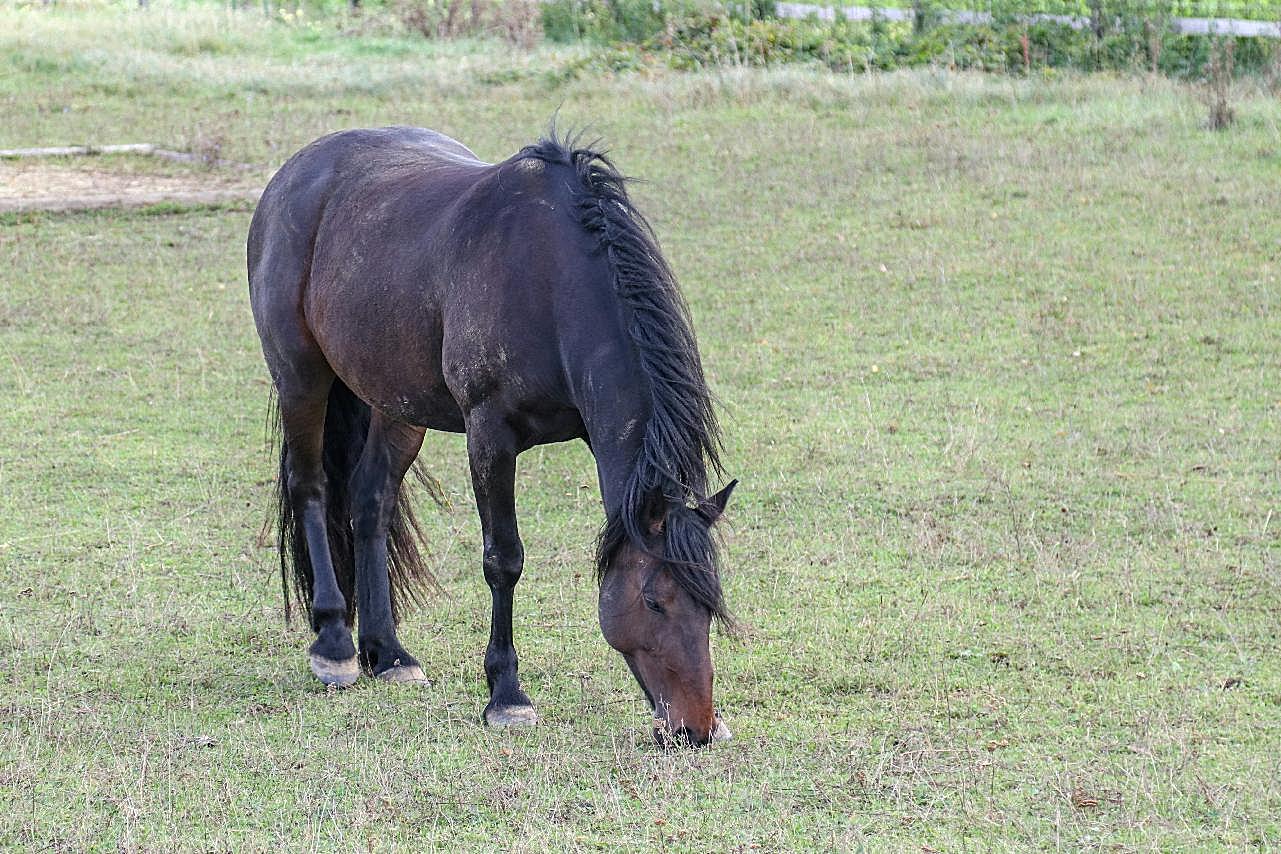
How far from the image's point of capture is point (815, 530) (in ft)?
23.1

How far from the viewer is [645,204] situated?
511 inches

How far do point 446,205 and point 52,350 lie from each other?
5.43 metres

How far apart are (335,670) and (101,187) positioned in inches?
367

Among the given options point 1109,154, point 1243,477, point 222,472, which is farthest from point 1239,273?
point 222,472

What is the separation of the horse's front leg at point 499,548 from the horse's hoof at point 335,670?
26.7 inches

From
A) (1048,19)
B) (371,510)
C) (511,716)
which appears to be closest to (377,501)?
(371,510)

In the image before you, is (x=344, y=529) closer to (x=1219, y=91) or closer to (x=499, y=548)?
(x=499, y=548)

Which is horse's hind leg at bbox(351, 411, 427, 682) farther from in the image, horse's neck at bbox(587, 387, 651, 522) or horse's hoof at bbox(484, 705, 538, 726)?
horse's neck at bbox(587, 387, 651, 522)

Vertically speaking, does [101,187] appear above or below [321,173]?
below

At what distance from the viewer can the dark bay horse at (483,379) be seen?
4555 millimetres

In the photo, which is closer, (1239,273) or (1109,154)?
(1239,273)

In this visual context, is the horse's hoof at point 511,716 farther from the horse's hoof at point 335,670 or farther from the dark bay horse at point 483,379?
the horse's hoof at point 335,670

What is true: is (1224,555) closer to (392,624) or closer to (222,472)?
(392,624)

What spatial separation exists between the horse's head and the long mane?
2cm
